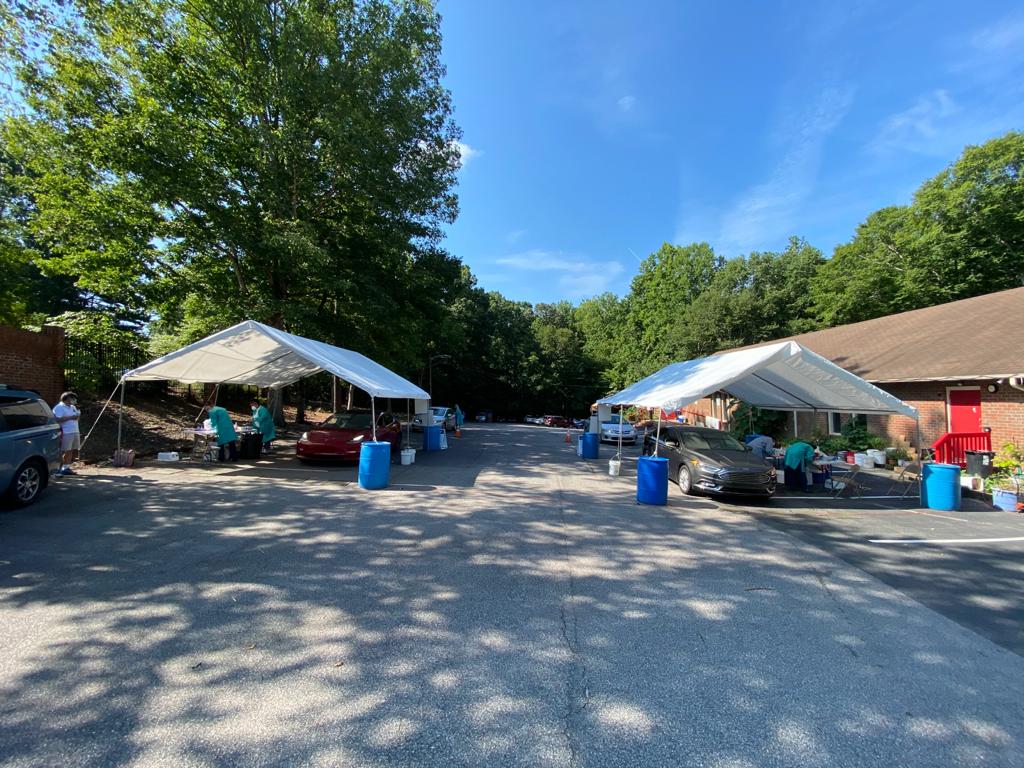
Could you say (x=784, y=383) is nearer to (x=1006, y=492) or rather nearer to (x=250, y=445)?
(x=1006, y=492)

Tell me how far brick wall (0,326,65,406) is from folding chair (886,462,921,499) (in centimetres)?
2041

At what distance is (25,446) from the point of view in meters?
7.03

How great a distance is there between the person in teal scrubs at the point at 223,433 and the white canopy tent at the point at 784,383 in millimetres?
10048

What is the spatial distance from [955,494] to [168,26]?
22955 mm

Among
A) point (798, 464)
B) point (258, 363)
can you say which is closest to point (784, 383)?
point (798, 464)

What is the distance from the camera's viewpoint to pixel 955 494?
29.4ft

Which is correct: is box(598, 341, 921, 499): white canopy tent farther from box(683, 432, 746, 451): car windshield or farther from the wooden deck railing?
the wooden deck railing

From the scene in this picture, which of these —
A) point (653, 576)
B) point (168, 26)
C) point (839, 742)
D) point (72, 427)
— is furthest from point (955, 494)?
point (168, 26)

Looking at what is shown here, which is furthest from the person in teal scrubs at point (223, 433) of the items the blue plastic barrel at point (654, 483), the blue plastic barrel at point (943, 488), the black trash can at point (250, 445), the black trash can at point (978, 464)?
the black trash can at point (978, 464)

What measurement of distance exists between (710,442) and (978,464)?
19.9ft

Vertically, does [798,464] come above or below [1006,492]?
above

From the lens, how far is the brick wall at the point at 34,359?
36.6 feet

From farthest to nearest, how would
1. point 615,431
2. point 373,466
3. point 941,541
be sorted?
point 615,431 → point 373,466 → point 941,541

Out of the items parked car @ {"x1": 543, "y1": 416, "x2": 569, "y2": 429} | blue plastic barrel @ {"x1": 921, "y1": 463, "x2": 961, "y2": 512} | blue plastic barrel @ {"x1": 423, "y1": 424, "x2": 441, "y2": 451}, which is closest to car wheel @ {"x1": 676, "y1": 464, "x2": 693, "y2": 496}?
blue plastic barrel @ {"x1": 921, "y1": 463, "x2": 961, "y2": 512}
